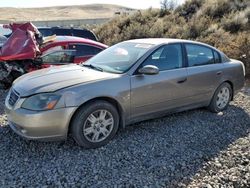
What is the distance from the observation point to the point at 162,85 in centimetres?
561

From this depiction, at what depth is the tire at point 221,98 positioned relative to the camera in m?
6.68

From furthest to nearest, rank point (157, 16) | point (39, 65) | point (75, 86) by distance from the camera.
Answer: point (157, 16), point (39, 65), point (75, 86)

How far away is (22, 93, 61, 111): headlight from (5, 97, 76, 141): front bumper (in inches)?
2.5

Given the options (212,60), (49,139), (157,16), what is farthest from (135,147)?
(157,16)

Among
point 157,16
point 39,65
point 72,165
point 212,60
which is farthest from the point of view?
point 157,16

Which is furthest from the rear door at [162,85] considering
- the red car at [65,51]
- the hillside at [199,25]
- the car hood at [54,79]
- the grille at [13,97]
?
the hillside at [199,25]

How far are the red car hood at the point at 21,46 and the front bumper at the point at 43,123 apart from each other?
133 inches

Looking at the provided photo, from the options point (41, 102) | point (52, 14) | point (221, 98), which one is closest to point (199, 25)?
point (221, 98)

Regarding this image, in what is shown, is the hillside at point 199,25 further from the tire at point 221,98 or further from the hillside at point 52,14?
the hillside at point 52,14

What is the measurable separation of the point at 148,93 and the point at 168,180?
1.61 metres

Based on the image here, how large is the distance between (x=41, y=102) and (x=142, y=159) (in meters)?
1.58

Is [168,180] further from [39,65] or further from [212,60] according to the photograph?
[39,65]

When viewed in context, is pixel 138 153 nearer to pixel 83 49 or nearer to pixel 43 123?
pixel 43 123

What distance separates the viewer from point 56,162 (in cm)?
453
